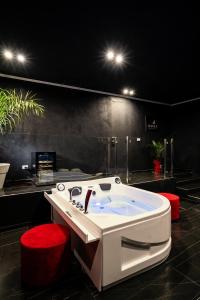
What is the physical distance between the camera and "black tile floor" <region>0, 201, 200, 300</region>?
1.55 meters

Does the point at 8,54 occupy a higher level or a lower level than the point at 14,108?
higher

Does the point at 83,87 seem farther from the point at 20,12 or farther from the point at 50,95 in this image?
the point at 20,12

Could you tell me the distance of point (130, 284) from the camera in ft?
5.51

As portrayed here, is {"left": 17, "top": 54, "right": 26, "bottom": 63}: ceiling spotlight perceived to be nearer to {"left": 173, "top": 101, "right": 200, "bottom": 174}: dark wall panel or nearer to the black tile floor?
the black tile floor

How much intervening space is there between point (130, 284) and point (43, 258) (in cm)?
82

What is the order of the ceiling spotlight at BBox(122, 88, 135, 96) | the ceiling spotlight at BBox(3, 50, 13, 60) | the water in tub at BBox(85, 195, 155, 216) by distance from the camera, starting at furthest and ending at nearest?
the ceiling spotlight at BBox(122, 88, 135, 96)
the ceiling spotlight at BBox(3, 50, 13, 60)
the water in tub at BBox(85, 195, 155, 216)

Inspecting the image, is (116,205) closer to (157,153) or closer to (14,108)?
(14,108)

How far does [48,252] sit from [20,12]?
99.4 inches

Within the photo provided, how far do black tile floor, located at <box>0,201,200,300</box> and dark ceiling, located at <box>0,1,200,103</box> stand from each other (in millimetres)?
2736

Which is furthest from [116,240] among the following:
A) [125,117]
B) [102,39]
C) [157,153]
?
[125,117]

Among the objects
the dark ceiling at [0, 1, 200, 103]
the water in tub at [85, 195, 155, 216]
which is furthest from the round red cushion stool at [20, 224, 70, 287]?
the dark ceiling at [0, 1, 200, 103]

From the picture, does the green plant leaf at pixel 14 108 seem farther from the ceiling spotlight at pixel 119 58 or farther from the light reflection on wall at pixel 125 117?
the light reflection on wall at pixel 125 117

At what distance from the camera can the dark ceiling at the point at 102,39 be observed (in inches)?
79.8

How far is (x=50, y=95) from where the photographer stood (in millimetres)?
4371
